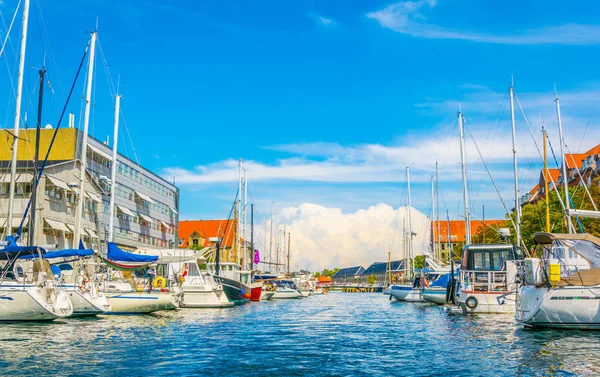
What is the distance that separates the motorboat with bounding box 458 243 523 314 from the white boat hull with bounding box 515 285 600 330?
7.43m

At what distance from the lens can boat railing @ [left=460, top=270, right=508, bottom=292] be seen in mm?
36356

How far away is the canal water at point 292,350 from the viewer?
16.2 meters

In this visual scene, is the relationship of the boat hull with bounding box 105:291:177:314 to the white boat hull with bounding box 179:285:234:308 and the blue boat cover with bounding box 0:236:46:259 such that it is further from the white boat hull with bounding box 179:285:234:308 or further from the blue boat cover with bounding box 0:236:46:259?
the white boat hull with bounding box 179:285:234:308

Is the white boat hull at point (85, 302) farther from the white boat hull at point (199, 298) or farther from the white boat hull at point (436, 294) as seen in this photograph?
the white boat hull at point (436, 294)

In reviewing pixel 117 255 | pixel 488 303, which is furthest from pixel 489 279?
pixel 117 255

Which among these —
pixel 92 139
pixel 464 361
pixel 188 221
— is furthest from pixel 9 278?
pixel 188 221

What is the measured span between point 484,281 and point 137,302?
69.3ft

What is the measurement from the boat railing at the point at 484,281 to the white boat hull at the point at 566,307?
1078cm

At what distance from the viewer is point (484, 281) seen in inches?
1523

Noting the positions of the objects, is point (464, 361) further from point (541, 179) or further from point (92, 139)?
point (541, 179)

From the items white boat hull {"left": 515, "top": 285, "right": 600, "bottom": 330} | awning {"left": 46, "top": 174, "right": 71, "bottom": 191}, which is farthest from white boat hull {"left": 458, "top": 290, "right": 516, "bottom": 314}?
awning {"left": 46, "top": 174, "right": 71, "bottom": 191}

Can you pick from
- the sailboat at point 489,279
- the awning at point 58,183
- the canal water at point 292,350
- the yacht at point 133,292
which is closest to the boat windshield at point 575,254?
the canal water at point 292,350

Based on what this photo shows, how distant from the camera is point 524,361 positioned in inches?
693

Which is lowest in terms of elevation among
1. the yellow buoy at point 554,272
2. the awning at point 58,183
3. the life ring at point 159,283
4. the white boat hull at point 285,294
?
the white boat hull at point 285,294
